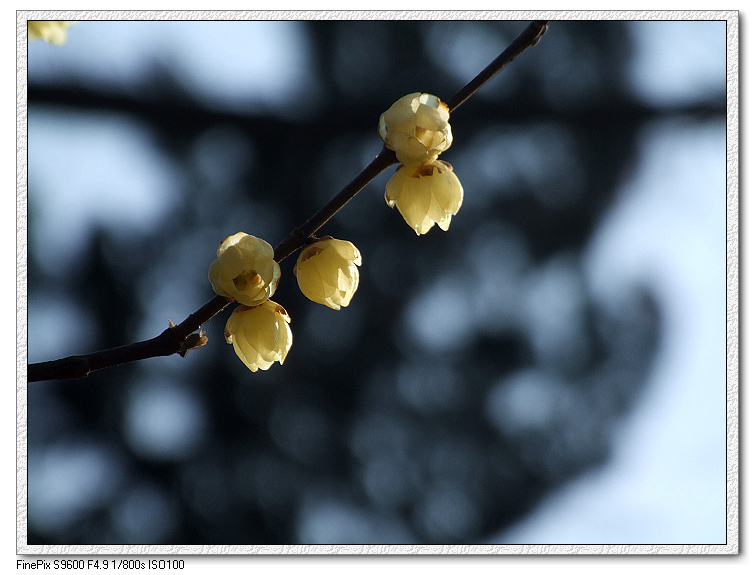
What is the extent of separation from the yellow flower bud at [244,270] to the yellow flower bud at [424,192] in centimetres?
9

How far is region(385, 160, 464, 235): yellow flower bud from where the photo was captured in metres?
0.38

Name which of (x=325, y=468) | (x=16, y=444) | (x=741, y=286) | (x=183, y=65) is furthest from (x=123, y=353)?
(x=325, y=468)

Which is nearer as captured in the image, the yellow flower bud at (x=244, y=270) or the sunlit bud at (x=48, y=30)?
the yellow flower bud at (x=244, y=270)

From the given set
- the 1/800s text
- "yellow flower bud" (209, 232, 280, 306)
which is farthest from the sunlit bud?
the 1/800s text

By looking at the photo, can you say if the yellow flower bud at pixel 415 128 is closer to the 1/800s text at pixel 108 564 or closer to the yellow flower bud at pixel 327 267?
the yellow flower bud at pixel 327 267

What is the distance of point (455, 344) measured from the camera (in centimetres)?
148

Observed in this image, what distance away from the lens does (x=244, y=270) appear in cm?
35

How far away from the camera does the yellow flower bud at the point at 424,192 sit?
378mm

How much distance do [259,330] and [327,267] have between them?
0.06 metres

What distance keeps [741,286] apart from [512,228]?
0.86 m

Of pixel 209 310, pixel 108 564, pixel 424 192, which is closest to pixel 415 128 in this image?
pixel 424 192

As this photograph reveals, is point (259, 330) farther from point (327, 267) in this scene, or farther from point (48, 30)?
point (48, 30)

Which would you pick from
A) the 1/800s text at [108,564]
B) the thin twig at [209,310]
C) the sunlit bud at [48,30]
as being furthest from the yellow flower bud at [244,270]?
the 1/800s text at [108,564]

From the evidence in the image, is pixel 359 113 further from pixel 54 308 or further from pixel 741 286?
pixel 741 286
